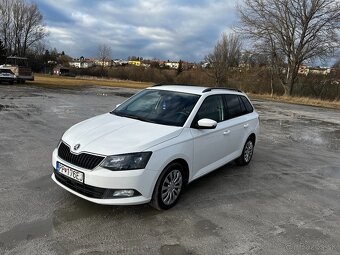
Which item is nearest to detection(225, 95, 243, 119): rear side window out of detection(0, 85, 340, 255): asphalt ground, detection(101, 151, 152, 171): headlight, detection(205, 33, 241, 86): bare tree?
detection(0, 85, 340, 255): asphalt ground

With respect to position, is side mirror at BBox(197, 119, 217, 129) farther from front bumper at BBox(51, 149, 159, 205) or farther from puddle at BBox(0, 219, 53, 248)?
puddle at BBox(0, 219, 53, 248)

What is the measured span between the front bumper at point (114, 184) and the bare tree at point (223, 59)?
5660 cm

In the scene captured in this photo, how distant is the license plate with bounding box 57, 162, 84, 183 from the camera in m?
4.33

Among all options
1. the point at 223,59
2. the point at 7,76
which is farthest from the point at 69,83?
the point at 223,59

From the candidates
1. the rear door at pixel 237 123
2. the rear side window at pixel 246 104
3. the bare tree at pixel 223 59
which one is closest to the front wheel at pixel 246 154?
the rear door at pixel 237 123

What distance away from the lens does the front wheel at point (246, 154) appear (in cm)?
713

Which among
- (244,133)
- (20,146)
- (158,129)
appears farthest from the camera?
(20,146)

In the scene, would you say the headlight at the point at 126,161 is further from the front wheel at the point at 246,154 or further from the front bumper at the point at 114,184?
the front wheel at the point at 246,154

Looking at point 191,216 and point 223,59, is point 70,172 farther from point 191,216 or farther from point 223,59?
point 223,59

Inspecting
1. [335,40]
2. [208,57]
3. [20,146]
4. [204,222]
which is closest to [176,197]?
[204,222]

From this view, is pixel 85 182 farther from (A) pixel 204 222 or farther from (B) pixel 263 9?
(B) pixel 263 9

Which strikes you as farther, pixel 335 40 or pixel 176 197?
pixel 335 40

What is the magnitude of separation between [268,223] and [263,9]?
126ft

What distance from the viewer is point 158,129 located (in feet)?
16.0
